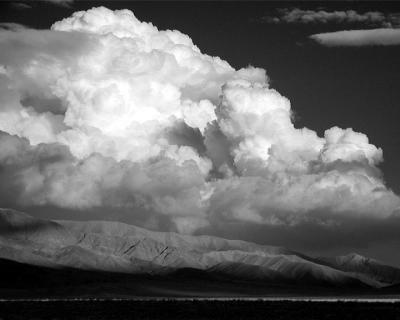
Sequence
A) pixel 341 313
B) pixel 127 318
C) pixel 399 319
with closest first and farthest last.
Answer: pixel 399 319
pixel 127 318
pixel 341 313

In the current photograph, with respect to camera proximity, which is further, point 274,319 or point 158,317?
point 158,317

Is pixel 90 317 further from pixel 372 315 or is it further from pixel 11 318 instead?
pixel 372 315

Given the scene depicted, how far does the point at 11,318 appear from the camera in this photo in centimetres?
13038

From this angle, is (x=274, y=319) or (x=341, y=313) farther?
(x=341, y=313)

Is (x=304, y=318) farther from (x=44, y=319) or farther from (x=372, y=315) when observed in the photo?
(x=44, y=319)

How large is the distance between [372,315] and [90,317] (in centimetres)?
4926

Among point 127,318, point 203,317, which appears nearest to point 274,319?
point 203,317

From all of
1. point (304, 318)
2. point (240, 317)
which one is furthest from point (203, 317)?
point (304, 318)

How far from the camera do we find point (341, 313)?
148750 millimetres

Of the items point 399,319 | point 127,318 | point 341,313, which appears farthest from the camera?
point 341,313

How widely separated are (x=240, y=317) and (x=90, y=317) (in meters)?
26.1

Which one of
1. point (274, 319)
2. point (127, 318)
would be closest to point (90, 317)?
point (127, 318)

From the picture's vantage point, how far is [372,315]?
141 metres

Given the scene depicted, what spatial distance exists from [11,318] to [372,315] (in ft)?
202
